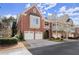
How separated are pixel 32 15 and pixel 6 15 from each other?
13.4 inches

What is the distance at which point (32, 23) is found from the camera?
313 centimetres

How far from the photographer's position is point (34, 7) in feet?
10.1

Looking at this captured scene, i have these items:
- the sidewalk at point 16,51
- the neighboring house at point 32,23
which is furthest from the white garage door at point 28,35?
the sidewalk at point 16,51

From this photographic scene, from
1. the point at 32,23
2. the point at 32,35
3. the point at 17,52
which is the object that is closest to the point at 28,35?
the point at 32,35

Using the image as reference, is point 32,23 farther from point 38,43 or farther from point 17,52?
point 17,52

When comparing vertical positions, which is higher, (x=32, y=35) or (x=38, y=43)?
(x=32, y=35)

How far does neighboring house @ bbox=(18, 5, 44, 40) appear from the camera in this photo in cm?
310

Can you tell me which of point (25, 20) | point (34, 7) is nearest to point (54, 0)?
point (34, 7)

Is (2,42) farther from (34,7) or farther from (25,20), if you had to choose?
(34,7)

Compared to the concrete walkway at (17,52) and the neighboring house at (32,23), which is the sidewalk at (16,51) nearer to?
the concrete walkway at (17,52)

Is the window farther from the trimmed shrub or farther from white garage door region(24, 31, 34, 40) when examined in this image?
the trimmed shrub

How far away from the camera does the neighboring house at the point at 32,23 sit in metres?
3.10

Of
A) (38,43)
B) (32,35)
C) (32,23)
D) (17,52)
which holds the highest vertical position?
(32,23)

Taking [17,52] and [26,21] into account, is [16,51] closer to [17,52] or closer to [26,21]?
[17,52]
